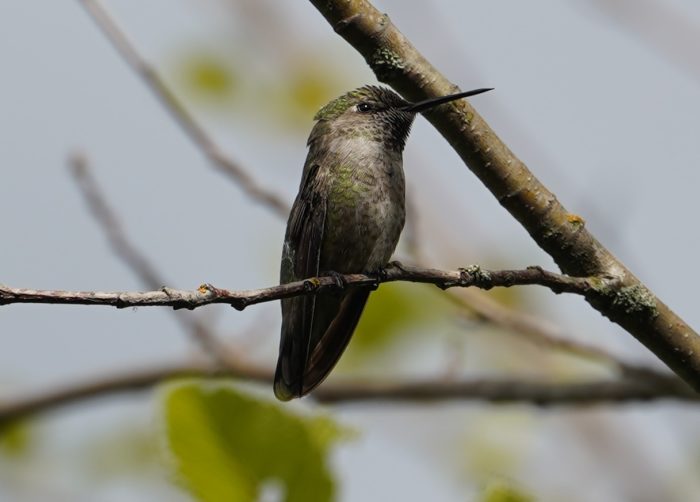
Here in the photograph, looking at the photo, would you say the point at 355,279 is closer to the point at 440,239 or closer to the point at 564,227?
the point at 564,227

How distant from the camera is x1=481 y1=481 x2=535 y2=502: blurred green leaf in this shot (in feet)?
8.97

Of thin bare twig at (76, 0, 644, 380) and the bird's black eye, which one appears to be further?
the bird's black eye

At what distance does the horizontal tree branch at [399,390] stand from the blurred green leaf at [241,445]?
92.1 inches

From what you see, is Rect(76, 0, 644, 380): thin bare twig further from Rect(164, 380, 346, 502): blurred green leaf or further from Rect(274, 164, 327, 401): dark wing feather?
Rect(164, 380, 346, 502): blurred green leaf

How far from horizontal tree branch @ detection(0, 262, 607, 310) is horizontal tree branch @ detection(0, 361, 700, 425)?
212 cm

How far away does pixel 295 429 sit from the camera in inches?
132

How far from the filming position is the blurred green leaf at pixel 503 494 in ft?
8.97

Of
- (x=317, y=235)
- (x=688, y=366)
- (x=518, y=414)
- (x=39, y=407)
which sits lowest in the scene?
(x=39, y=407)

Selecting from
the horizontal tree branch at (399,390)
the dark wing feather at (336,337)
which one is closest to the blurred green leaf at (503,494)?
the dark wing feather at (336,337)

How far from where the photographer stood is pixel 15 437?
6887 millimetres

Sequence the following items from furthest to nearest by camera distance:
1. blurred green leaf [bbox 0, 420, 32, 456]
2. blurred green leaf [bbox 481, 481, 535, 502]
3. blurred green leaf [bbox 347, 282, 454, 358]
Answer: blurred green leaf [bbox 0, 420, 32, 456], blurred green leaf [bbox 347, 282, 454, 358], blurred green leaf [bbox 481, 481, 535, 502]

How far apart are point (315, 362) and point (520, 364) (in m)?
4.45

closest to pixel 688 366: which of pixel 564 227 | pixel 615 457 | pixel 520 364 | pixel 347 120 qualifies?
pixel 564 227

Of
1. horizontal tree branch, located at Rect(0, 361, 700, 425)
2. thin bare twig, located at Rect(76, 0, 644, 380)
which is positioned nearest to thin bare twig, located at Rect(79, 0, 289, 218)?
thin bare twig, located at Rect(76, 0, 644, 380)
